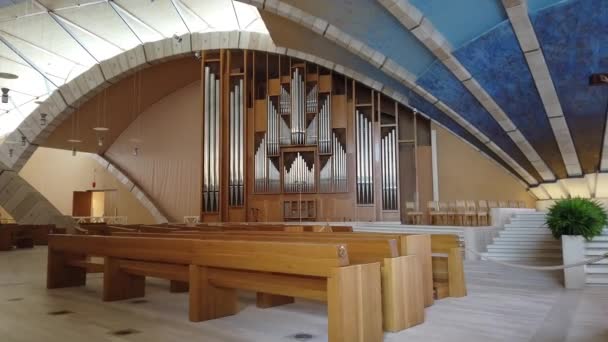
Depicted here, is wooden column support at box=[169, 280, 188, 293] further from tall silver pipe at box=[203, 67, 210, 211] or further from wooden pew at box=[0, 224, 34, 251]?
wooden pew at box=[0, 224, 34, 251]

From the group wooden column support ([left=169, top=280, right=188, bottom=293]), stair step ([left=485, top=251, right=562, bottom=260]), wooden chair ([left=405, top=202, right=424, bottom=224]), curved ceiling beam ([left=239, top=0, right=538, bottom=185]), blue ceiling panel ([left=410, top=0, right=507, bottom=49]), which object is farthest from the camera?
wooden chair ([left=405, top=202, right=424, bottom=224])

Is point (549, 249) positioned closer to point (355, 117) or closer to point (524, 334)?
point (524, 334)

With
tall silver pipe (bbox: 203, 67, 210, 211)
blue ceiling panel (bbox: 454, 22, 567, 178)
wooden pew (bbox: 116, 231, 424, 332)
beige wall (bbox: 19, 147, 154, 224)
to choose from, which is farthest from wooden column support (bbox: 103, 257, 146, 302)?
beige wall (bbox: 19, 147, 154, 224)

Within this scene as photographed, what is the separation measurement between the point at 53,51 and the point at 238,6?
240 inches

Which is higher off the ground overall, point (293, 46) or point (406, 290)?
point (293, 46)

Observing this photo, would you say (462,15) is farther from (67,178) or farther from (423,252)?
(67,178)

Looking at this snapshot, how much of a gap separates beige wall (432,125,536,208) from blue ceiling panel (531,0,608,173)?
2.26 m

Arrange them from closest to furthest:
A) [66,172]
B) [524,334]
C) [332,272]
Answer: [332,272] → [524,334] → [66,172]

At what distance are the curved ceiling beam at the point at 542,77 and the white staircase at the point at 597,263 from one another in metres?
3.14

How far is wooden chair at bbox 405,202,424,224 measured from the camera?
10001 mm

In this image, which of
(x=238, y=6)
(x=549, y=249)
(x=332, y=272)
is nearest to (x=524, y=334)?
(x=332, y=272)

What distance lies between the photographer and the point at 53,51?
523 inches

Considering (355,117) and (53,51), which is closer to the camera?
(355,117)

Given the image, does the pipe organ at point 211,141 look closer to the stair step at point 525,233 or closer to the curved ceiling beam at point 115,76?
the curved ceiling beam at point 115,76
